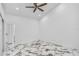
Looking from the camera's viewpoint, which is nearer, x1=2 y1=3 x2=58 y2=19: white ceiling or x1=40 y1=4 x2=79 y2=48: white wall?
x1=2 y1=3 x2=58 y2=19: white ceiling

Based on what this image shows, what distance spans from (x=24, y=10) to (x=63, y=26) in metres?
1.17

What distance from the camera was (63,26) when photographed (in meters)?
2.72

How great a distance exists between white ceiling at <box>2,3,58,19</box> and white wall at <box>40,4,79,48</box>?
0.15 metres

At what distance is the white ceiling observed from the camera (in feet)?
8.33

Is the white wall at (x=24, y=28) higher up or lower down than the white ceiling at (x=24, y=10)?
lower down

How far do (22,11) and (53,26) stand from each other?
954mm

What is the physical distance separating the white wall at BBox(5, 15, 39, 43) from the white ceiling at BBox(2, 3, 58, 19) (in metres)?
0.12

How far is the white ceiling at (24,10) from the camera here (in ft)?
8.33

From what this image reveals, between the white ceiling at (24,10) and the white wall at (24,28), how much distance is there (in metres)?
0.12

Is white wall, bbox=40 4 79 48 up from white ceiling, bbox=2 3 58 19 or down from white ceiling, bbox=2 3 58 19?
down

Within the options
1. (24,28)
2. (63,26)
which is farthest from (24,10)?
(63,26)

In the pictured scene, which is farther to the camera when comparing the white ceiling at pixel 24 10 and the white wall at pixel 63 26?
the white wall at pixel 63 26

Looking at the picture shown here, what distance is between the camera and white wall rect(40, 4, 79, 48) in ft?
8.80

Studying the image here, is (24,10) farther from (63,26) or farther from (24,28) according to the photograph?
(63,26)
